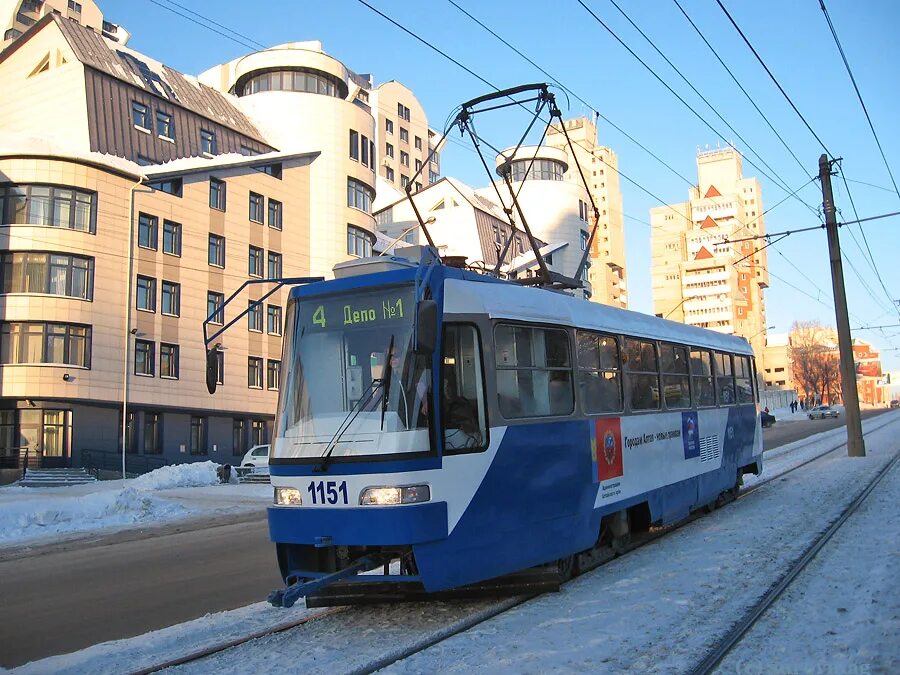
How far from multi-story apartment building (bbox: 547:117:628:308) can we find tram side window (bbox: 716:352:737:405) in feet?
287

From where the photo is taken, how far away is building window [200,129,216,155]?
Answer: 132 feet

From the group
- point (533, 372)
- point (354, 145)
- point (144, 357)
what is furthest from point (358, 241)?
point (533, 372)

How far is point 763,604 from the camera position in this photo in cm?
677

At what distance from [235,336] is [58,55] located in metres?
15.1

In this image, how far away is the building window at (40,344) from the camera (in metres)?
31.6

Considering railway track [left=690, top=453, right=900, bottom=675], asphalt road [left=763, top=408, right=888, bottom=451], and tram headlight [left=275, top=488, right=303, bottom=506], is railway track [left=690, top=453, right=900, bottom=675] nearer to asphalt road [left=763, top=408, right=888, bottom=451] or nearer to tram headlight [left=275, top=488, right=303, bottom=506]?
tram headlight [left=275, top=488, right=303, bottom=506]

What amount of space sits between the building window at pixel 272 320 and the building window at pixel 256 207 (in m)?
4.44

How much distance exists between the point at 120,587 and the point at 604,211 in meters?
125

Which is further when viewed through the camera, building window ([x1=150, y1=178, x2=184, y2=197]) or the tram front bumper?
building window ([x1=150, y1=178, x2=184, y2=197])

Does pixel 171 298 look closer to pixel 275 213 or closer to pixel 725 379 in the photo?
pixel 275 213

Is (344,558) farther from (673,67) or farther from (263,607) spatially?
(673,67)

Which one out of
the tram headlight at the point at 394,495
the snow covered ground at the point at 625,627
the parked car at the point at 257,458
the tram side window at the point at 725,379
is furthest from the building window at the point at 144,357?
the tram headlight at the point at 394,495

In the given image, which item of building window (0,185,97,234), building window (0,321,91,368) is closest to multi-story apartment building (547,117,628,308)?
building window (0,185,97,234)

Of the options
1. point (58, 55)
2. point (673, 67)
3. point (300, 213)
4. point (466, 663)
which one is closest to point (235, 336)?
point (300, 213)
